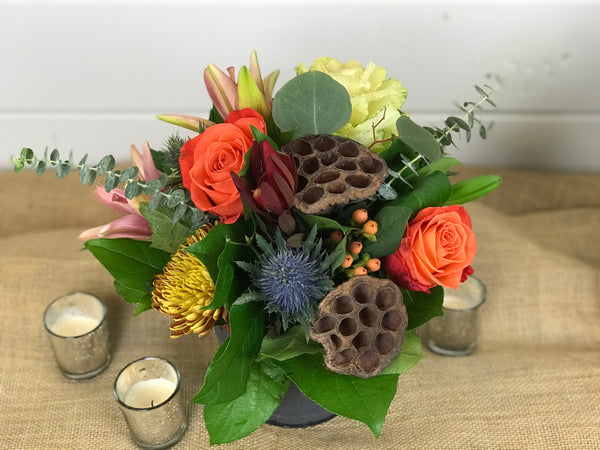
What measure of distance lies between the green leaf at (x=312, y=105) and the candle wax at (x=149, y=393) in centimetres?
28

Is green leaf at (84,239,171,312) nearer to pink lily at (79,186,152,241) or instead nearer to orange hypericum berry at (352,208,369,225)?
pink lily at (79,186,152,241)

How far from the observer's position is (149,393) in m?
0.59

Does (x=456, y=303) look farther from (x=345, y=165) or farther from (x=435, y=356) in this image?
(x=345, y=165)

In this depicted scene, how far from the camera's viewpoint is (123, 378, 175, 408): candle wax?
22.9 inches

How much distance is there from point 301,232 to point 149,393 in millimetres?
254

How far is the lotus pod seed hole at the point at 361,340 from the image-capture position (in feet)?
1.38

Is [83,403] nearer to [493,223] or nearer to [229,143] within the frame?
[229,143]

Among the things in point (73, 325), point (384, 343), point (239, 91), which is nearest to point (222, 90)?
point (239, 91)

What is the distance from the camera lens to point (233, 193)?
43 centimetres

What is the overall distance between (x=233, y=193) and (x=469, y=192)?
183 mm

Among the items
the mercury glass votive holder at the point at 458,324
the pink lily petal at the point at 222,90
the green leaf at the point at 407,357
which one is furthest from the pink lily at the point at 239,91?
the mercury glass votive holder at the point at 458,324

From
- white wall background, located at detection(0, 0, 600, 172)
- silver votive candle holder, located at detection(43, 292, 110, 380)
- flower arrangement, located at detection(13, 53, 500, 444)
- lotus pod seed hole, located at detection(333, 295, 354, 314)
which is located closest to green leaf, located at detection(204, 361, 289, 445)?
flower arrangement, located at detection(13, 53, 500, 444)

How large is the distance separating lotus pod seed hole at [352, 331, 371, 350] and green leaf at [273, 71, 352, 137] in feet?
0.48

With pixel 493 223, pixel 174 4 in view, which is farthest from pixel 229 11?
pixel 493 223
